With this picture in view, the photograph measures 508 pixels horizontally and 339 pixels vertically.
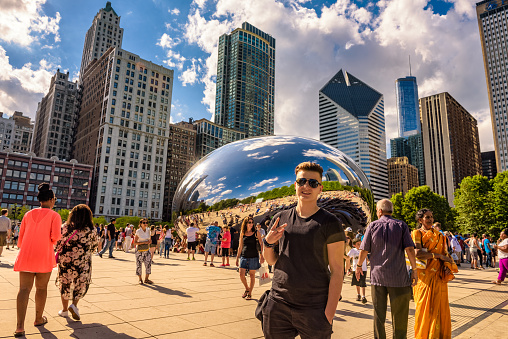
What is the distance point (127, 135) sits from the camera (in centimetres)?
9675

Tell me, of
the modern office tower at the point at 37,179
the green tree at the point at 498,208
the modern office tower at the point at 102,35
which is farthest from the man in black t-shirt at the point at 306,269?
the modern office tower at the point at 102,35

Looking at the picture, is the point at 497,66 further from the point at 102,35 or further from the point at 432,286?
the point at 102,35

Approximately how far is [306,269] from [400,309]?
266 centimetres

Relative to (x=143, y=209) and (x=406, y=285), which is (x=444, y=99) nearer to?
(x=143, y=209)

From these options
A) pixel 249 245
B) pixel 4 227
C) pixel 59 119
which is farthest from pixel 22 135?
pixel 249 245

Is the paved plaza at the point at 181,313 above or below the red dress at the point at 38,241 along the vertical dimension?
below

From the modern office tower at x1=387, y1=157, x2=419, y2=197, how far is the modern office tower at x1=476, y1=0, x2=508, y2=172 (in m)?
44.6

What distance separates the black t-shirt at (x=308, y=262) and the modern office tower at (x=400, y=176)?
179m

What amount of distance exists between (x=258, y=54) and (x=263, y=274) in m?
202

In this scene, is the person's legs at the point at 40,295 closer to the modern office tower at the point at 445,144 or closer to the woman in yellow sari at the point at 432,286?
the woman in yellow sari at the point at 432,286

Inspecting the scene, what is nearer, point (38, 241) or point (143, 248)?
point (38, 241)

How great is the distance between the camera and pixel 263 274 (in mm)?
3779

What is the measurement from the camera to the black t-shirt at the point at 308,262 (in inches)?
95.8

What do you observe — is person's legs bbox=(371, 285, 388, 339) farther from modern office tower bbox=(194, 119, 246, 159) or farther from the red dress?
modern office tower bbox=(194, 119, 246, 159)
